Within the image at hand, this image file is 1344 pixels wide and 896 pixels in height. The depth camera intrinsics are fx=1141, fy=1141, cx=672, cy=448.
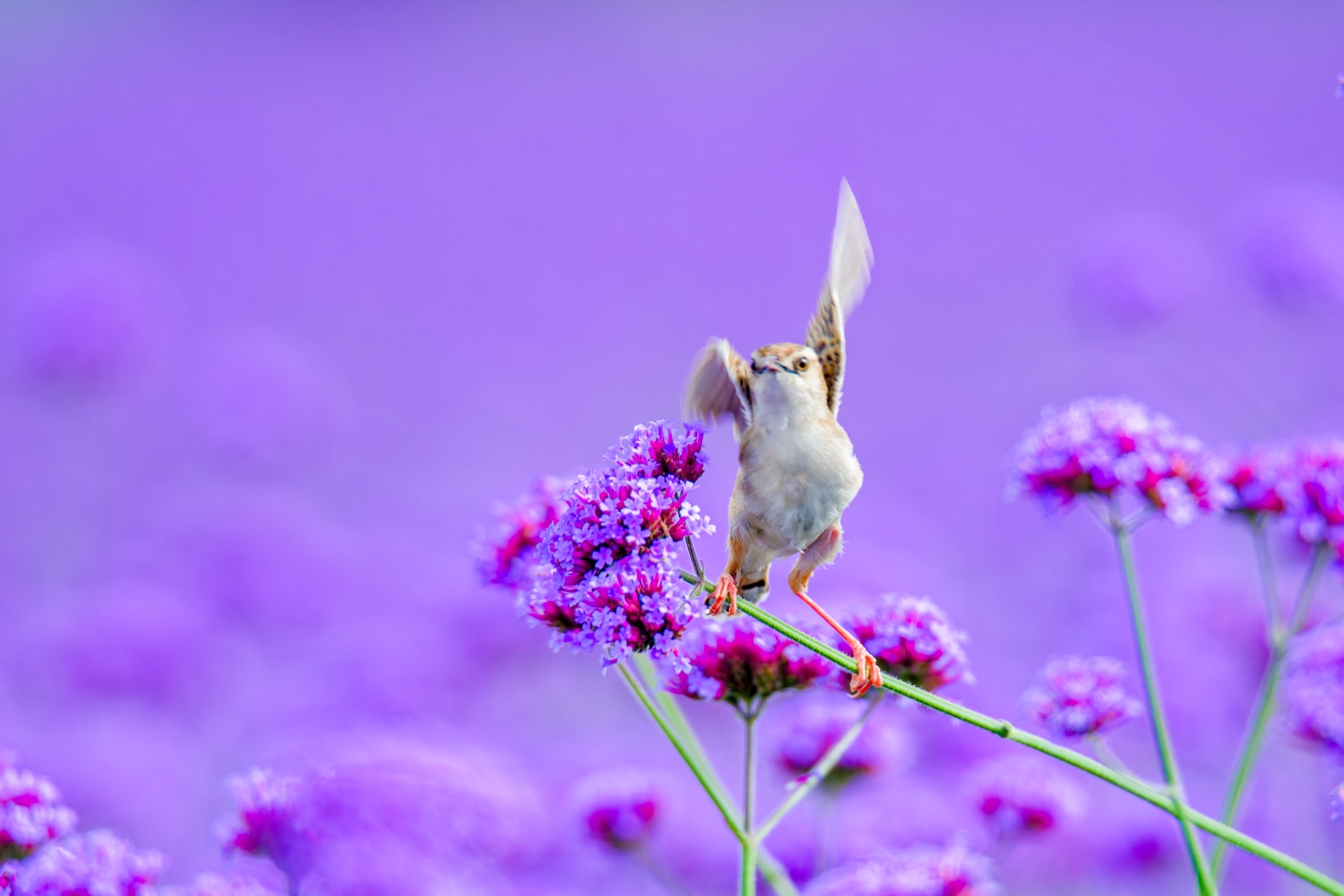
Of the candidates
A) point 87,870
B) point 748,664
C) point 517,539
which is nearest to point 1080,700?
point 748,664

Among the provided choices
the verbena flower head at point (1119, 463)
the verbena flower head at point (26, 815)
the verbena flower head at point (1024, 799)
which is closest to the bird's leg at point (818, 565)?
the verbena flower head at point (1119, 463)

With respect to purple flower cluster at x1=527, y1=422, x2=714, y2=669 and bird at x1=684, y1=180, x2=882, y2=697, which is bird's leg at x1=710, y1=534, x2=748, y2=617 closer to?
bird at x1=684, y1=180, x2=882, y2=697

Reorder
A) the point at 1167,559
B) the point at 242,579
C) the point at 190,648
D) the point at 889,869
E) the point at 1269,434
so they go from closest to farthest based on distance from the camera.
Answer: the point at 889,869 < the point at 1269,434 < the point at 190,648 < the point at 242,579 < the point at 1167,559

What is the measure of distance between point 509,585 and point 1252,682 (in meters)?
3.02

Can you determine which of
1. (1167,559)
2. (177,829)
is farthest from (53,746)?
(1167,559)

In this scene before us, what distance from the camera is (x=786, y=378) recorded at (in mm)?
2035

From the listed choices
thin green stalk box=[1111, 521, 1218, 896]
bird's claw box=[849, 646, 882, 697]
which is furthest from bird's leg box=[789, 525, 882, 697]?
thin green stalk box=[1111, 521, 1218, 896]

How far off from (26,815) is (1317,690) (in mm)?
2826

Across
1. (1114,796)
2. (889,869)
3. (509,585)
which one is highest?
(1114,796)

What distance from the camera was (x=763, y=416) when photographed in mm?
2088

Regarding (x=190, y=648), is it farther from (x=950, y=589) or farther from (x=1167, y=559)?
→ (x=1167, y=559)

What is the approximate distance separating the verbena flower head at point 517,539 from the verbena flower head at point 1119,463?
1095 mm

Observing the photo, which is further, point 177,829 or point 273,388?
point 273,388

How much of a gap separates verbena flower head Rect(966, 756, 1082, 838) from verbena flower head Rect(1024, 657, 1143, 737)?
568mm
